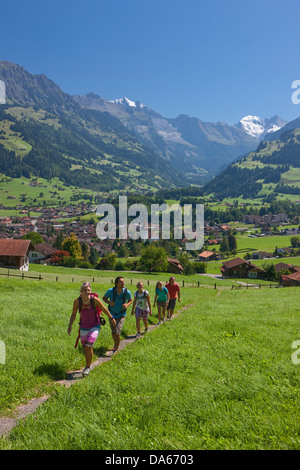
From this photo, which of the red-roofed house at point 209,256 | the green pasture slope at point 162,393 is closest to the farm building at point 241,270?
the red-roofed house at point 209,256

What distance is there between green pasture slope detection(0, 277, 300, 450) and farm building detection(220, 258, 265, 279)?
103m

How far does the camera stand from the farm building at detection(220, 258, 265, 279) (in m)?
110

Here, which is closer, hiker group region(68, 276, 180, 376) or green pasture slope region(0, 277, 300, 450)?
green pasture slope region(0, 277, 300, 450)

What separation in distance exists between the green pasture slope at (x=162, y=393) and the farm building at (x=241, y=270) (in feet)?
338

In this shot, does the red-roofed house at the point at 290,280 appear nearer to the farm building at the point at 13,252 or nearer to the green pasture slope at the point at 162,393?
the farm building at the point at 13,252

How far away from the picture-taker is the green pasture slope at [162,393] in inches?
169

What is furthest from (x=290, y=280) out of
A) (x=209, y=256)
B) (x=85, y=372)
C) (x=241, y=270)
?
(x=85, y=372)

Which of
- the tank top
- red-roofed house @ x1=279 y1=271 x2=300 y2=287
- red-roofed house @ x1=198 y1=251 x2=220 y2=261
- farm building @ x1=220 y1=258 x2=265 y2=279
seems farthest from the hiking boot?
red-roofed house @ x1=198 y1=251 x2=220 y2=261

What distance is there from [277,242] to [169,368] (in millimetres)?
202798

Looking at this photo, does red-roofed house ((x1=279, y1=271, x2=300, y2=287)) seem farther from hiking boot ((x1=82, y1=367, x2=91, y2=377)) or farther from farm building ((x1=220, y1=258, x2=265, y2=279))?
hiking boot ((x1=82, y1=367, x2=91, y2=377))

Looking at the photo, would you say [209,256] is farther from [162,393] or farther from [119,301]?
[162,393]

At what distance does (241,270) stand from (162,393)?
112805 millimetres
